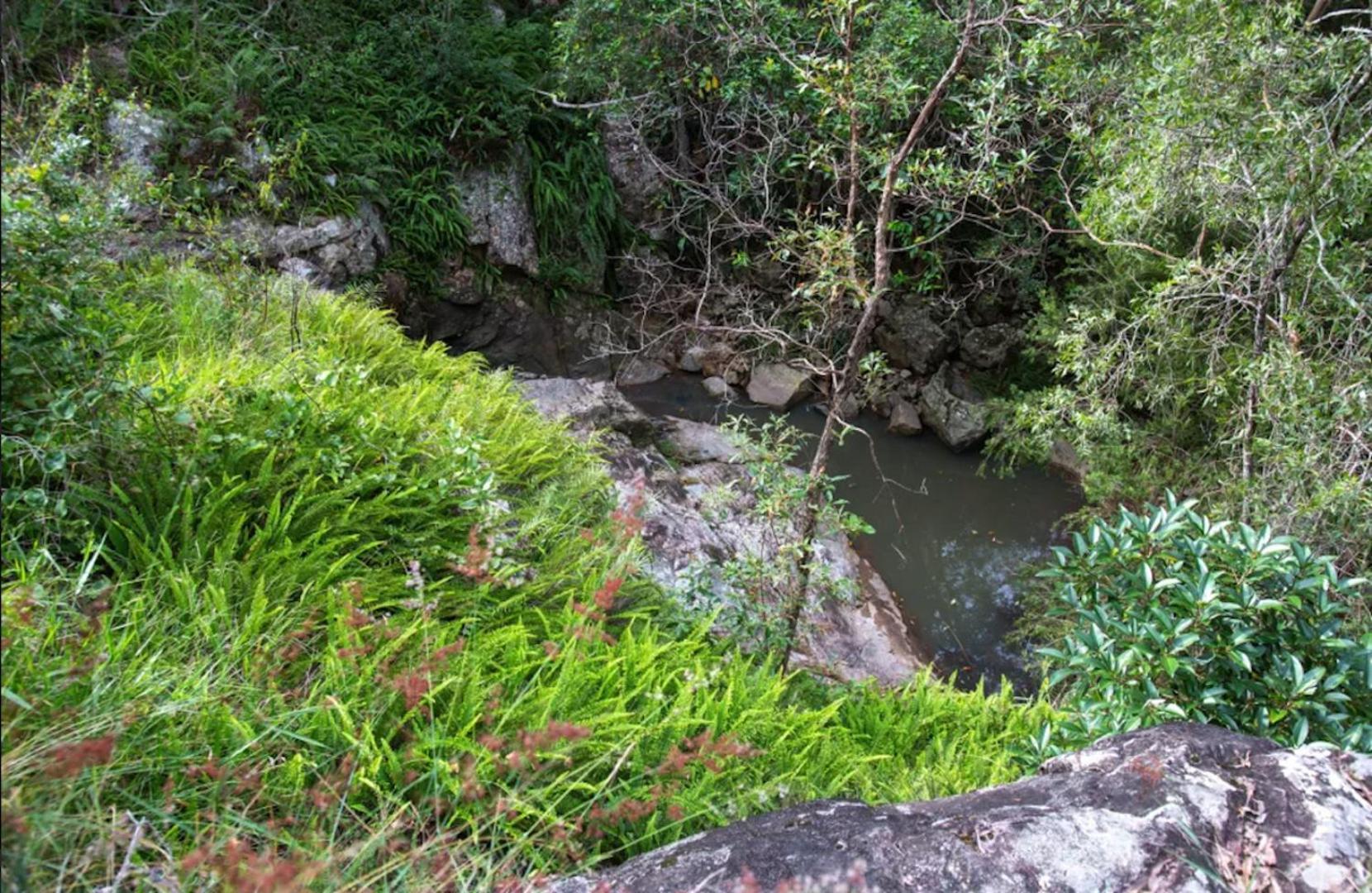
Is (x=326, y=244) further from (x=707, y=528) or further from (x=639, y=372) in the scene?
(x=707, y=528)

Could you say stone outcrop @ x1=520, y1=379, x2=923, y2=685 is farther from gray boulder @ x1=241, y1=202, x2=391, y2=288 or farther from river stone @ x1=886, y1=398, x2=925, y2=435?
river stone @ x1=886, y1=398, x2=925, y2=435

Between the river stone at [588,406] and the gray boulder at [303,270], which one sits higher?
the gray boulder at [303,270]

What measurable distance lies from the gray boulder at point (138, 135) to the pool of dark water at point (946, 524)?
4376 millimetres

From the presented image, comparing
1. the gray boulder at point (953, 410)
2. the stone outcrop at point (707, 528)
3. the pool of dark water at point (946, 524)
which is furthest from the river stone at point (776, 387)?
the stone outcrop at point (707, 528)

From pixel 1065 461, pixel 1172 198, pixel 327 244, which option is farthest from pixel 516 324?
pixel 1172 198

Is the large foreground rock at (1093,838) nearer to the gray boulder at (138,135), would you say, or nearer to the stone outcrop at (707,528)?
the stone outcrop at (707,528)

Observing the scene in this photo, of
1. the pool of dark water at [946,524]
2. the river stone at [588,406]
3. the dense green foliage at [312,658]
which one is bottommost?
the pool of dark water at [946,524]

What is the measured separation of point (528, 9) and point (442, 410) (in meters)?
6.52

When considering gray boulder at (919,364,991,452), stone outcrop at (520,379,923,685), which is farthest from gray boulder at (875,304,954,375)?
stone outcrop at (520,379,923,685)

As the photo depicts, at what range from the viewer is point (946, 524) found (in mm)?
7379

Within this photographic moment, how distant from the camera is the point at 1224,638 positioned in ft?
7.04

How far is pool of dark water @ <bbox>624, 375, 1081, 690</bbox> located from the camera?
6.03 metres

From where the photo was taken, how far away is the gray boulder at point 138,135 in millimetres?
5793

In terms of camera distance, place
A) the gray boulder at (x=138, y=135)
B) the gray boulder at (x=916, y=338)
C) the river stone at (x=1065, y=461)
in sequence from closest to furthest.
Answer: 1. the gray boulder at (x=138, y=135)
2. the river stone at (x=1065, y=461)
3. the gray boulder at (x=916, y=338)
